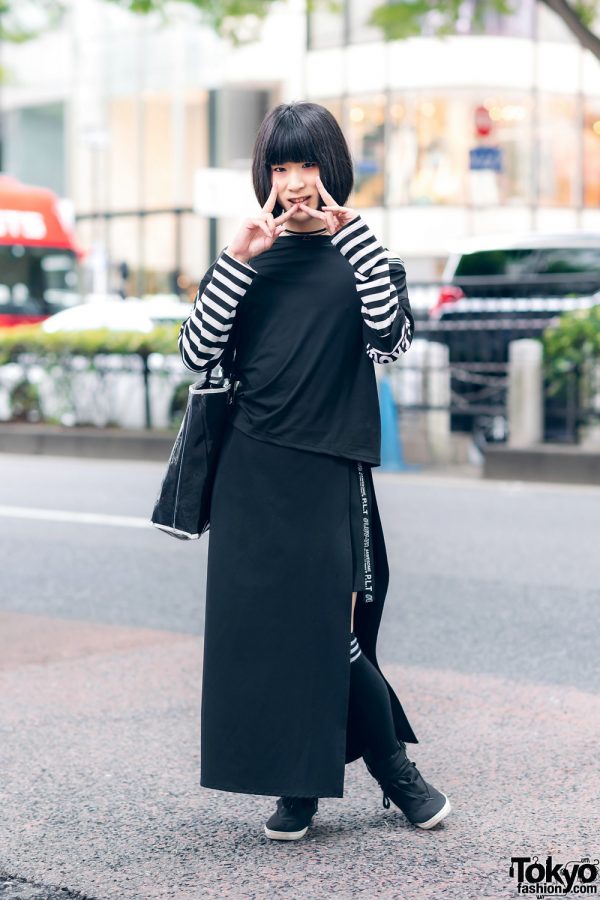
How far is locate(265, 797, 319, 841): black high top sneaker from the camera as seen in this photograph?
11.2 ft

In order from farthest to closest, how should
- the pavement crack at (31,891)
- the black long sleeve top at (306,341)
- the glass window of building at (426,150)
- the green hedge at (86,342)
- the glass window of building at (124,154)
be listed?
the glass window of building at (124,154)
the glass window of building at (426,150)
the green hedge at (86,342)
the black long sleeve top at (306,341)
the pavement crack at (31,891)

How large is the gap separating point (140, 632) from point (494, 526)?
375 centimetres

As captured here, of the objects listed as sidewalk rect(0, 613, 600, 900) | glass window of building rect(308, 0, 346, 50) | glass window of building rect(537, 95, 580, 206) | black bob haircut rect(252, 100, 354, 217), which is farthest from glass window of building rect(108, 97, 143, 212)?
black bob haircut rect(252, 100, 354, 217)

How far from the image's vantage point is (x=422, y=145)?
32.7m

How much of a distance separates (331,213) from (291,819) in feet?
4.73

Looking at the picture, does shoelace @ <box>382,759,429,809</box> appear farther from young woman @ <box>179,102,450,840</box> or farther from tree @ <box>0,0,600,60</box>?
tree @ <box>0,0,600,60</box>

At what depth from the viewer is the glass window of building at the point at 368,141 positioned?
32781 mm

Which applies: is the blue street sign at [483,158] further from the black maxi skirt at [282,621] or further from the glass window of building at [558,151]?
the black maxi skirt at [282,621]

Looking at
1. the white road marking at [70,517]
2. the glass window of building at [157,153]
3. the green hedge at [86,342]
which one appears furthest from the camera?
the glass window of building at [157,153]

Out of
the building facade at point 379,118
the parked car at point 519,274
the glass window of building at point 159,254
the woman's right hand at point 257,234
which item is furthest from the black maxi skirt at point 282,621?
the glass window of building at point 159,254

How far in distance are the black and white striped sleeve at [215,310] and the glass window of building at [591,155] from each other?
30973 millimetres

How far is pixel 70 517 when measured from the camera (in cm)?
988

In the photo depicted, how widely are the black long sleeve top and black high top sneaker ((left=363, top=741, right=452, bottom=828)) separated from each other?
739mm

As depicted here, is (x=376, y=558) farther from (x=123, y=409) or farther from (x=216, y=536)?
(x=123, y=409)
